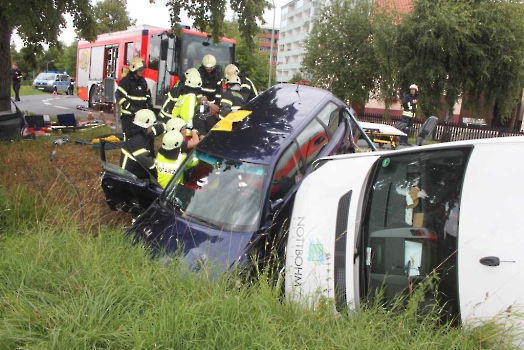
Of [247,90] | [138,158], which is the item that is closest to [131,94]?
[247,90]

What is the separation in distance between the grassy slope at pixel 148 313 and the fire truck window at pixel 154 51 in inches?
487

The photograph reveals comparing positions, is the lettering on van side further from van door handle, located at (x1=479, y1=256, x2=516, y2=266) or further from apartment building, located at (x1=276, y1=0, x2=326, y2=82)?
apartment building, located at (x1=276, y1=0, x2=326, y2=82)

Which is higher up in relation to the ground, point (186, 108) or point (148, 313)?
point (186, 108)

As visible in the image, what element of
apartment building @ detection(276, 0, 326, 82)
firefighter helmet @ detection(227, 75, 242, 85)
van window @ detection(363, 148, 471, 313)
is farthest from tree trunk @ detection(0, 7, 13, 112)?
apartment building @ detection(276, 0, 326, 82)

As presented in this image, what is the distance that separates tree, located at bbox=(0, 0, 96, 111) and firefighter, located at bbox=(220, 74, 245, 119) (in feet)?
10.7

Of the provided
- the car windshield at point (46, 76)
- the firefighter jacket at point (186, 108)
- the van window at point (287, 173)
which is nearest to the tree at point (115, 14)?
the car windshield at point (46, 76)

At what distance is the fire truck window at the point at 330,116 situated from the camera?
5.31 meters

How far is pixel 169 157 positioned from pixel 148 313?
301cm

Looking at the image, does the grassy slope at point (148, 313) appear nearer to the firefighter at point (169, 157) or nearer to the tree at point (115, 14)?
the firefighter at point (169, 157)

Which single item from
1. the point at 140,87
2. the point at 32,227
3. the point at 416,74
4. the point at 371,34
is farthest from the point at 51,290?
the point at 371,34

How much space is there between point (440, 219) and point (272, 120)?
2.64m

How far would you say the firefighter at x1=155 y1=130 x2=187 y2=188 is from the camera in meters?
5.23

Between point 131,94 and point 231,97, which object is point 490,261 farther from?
point 131,94

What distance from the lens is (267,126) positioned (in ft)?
15.6
